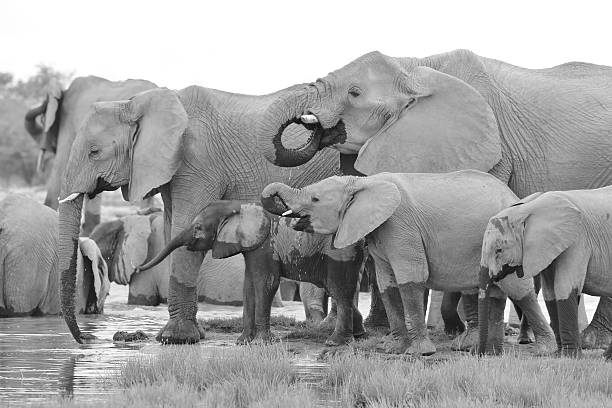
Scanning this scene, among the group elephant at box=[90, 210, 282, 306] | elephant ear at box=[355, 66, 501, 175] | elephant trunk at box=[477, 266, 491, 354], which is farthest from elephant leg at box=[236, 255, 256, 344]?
elephant at box=[90, 210, 282, 306]

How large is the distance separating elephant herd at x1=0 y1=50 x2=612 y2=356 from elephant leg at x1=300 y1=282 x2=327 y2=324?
6.06ft

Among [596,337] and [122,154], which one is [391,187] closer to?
[596,337]

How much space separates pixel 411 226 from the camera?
413 inches

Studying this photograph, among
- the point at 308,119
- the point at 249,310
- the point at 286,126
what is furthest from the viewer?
the point at 249,310

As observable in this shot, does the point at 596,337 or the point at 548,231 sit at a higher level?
the point at 548,231

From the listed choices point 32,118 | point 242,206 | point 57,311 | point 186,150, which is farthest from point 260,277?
point 32,118

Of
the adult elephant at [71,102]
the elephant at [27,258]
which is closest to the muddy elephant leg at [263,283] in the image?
the elephant at [27,258]

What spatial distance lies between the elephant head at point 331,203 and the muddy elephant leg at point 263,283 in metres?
0.92

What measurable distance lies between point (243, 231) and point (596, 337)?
2.94 meters

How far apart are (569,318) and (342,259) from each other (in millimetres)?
2154

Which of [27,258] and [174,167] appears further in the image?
[27,258]

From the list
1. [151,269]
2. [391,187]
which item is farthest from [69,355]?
[151,269]

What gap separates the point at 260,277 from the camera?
11.6 meters

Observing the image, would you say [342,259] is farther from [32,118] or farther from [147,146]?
[32,118]
